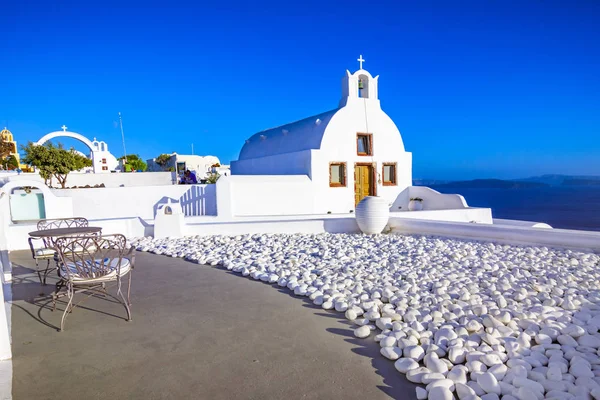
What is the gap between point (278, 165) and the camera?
55.0ft

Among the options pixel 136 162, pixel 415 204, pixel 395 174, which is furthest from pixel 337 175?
pixel 136 162

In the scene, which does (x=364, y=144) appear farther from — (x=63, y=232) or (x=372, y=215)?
(x=63, y=232)

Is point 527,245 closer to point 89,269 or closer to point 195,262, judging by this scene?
point 195,262

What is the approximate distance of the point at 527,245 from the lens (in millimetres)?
7211

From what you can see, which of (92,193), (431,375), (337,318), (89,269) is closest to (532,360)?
(431,375)

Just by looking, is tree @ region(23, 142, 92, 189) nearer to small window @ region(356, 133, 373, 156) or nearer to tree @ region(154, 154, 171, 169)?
small window @ region(356, 133, 373, 156)

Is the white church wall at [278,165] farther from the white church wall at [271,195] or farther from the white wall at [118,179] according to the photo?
the white wall at [118,179]

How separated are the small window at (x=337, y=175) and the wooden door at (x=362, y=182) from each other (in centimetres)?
60

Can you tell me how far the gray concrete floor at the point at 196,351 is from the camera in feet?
8.51

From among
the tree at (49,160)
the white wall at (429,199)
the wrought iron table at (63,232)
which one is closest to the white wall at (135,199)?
the tree at (49,160)

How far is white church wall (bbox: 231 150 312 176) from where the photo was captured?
15016 mm

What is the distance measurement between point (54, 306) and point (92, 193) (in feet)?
34.8

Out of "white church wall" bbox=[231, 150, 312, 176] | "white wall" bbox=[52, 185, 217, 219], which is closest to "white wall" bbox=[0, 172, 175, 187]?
"white church wall" bbox=[231, 150, 312, 176]

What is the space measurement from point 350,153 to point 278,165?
3.41 m
